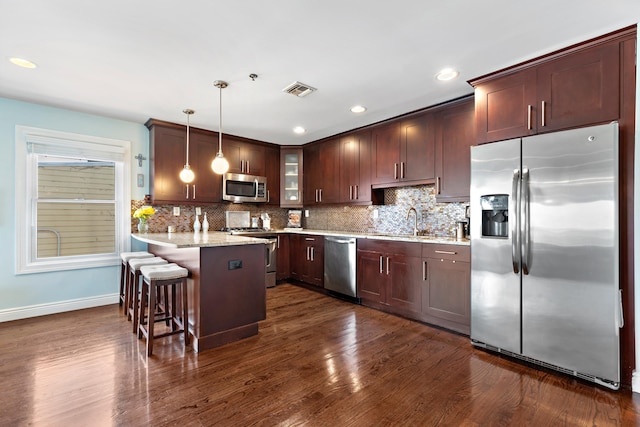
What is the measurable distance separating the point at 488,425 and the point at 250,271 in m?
2.11

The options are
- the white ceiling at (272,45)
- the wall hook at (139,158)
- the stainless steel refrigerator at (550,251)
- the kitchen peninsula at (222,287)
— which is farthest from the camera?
the wall hook at (139,158)

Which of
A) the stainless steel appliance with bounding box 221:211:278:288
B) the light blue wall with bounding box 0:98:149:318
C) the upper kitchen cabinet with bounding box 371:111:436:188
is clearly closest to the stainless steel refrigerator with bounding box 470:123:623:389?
the upper kitchen cabinet with bounding box 371:111:436:188

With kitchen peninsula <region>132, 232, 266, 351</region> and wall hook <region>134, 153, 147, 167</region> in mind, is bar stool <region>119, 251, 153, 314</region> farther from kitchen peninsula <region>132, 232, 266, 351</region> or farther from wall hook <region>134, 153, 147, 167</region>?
wall hook <region>134, 153, 147, 167</region>

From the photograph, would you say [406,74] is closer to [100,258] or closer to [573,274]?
[573,274]

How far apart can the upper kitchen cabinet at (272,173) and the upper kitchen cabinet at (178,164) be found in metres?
0.93

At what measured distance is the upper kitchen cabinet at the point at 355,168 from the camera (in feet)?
14.0

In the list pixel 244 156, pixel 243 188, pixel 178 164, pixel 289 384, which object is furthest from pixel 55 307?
pixel 289 384

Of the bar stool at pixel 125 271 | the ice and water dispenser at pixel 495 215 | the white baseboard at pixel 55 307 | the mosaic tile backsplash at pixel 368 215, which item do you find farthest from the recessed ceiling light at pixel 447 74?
the white baseboard at pixel 55 307

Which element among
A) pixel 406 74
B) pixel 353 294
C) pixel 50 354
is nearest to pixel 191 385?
pixel 50 354

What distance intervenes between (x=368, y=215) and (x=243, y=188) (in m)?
2.11

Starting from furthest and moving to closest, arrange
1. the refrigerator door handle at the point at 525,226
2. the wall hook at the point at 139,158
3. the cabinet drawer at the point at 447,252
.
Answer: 1. the wall hook at the point at 139,158
2. the cabinet drawer at the point at 447,252
3. the refrigerator door handle at the point at 525,226

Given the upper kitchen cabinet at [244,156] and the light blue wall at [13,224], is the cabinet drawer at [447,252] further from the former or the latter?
the light blue wall at [13,224]

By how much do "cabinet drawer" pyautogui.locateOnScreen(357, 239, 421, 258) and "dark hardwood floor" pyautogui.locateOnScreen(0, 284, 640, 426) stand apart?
83 cm

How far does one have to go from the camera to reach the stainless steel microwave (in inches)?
185
